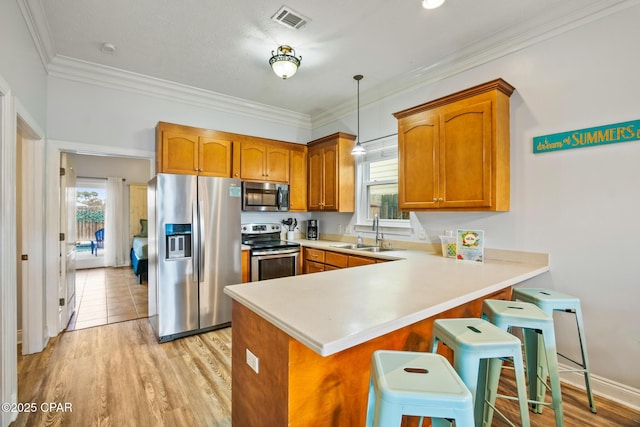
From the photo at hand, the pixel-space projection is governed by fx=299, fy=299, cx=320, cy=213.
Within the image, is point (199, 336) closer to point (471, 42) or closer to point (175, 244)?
point (175, 244)

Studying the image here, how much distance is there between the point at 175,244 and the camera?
3111 millimetres

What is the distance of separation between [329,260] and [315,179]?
136cm

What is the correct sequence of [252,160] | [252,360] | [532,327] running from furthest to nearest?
[252,160]
[532,327]
[252,360]

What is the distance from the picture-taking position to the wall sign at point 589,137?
200 cm

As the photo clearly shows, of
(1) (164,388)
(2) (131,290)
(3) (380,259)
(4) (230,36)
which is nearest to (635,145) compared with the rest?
(3) (380,259)

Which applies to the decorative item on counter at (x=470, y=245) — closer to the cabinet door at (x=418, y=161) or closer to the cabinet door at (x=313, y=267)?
the cabinet door at (x=418, y=161)

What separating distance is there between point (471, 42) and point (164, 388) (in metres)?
3.86

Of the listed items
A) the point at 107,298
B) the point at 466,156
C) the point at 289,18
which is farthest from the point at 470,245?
the point at 107,298

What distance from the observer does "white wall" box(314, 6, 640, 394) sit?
202 centimetres

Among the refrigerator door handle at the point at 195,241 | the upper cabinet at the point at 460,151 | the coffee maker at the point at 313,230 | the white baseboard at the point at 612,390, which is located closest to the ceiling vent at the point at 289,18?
→ the upper cabinet at the point at 460,151

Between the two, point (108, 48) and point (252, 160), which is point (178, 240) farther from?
point (108, 48)

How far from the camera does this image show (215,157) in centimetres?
381

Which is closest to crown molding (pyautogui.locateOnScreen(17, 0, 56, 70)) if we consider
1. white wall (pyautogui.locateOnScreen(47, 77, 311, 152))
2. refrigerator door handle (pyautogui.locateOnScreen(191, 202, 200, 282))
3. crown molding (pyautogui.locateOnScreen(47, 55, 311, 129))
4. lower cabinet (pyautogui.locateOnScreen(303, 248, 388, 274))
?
crown molding (pyautogui.locateOnScreen(47, 55, 311, 129))

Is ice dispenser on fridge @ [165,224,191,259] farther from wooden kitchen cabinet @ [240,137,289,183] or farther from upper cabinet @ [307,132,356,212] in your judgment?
upper cabinet @ [307,132,356,212]
